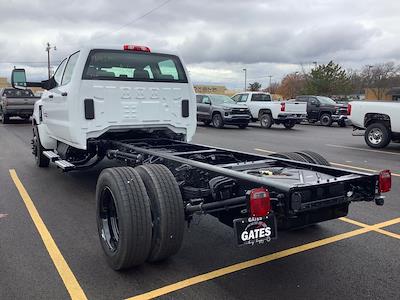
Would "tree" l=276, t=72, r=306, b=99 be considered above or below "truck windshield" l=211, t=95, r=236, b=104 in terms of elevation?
above

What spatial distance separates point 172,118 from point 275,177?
3.09 metres

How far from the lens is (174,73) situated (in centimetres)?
687

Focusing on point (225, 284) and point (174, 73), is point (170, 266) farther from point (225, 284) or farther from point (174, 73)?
point (174, 73)

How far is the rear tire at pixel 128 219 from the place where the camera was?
11.8 feet

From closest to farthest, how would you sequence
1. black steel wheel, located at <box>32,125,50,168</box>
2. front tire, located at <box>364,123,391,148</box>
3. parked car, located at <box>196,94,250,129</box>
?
1. black steel wheel, located at <box>32,125,50,168</box>
2. front tire, located at <box>364,123,391,148</box>
3. parked car, located at <box>196,94,250,129</box>

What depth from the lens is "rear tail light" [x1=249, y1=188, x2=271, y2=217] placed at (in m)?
3.11

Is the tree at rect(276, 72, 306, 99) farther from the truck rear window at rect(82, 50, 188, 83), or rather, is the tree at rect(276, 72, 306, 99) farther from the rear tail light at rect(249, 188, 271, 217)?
the rear tail light at rect(249, 188, 271, 217)

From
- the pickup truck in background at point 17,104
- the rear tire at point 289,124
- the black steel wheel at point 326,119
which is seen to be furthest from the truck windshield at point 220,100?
the pickup truck in background at point 17,104

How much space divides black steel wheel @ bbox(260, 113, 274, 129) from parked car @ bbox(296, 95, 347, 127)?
3731 millimetres

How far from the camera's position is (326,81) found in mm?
57906

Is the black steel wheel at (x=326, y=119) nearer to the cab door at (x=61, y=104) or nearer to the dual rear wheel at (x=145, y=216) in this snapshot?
the cab door at (x=61, y=104)

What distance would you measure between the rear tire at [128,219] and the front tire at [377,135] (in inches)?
410

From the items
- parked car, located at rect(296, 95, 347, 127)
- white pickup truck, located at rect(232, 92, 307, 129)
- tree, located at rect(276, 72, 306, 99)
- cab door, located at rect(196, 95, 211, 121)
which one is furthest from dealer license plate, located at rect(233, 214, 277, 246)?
tree, located at rect(276, 72, 306, 99)

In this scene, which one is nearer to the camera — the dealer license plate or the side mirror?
the dealer license plate
